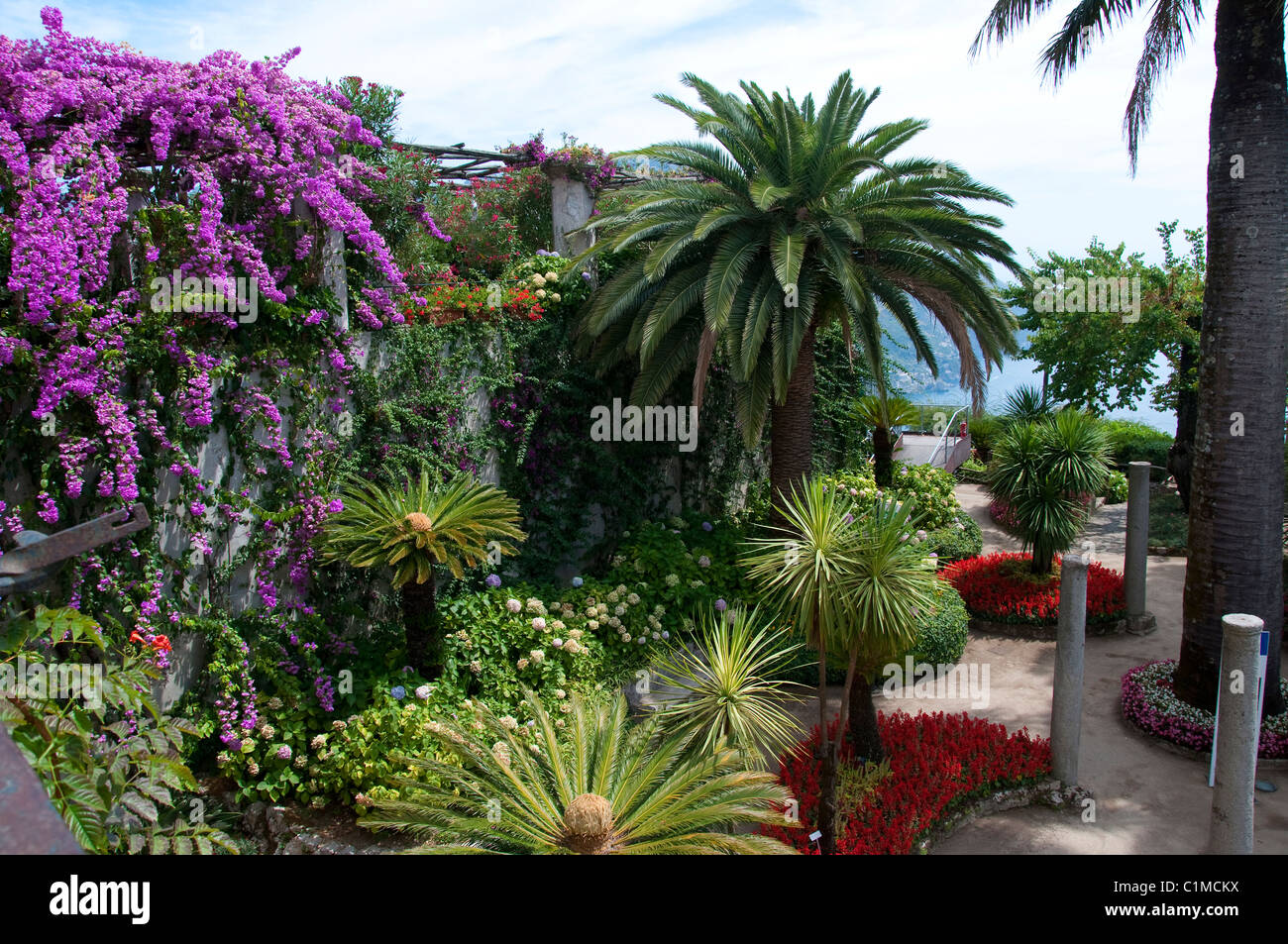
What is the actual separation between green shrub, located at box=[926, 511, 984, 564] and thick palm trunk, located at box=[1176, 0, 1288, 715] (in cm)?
475

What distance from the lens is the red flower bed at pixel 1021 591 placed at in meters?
11.2

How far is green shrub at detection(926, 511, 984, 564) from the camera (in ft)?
44.2

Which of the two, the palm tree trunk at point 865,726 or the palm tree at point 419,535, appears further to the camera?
the palm tree trunk at point 865,726

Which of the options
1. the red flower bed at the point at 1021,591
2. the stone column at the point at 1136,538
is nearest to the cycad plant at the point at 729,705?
the red flower bed at the point at 1021,591

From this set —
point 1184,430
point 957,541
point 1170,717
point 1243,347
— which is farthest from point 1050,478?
point 1184,430

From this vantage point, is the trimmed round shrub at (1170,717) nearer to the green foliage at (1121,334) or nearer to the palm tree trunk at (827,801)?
the palm tree trunk at (827,801)

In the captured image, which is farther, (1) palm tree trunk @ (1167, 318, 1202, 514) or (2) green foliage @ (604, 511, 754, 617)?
(1) palm tree trunk @ (1167, 318, 1202, 514)

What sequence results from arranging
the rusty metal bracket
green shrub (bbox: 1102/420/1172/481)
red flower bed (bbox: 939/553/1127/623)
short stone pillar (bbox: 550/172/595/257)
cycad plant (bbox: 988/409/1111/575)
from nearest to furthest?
the rusty metal bracket → short stone pillar (bbox: 550/172/595/257) → red flower bed (bbox: 939/553/1127/623) → cycad plant (bbox: 988/409/1111/575) → green shrub (bbox: 1102/420/1172/481)

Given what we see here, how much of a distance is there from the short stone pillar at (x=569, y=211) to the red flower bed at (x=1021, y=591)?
6.33 metres

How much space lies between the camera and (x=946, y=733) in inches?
308

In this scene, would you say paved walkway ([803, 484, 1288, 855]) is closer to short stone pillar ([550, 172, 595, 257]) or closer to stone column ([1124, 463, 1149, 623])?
stone column ([1124, 463, 1149, 623])

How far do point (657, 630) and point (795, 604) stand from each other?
8.91 ft

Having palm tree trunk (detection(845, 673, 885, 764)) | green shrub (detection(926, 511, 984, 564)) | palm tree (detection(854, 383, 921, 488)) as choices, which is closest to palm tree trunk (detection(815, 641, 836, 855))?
palm tree trunk (detection(845, 673, 885, 764))
